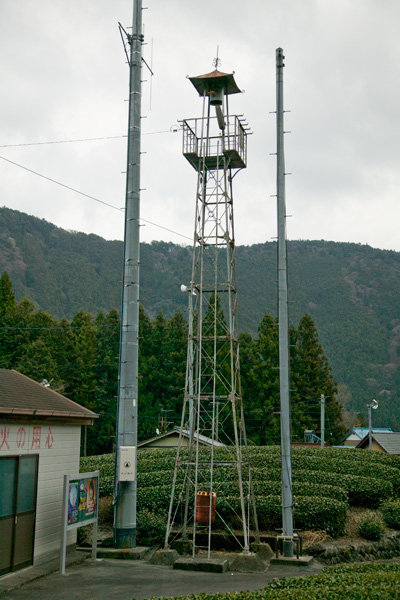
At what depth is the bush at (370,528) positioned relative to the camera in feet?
54.6

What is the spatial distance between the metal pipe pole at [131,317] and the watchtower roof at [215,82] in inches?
61.2

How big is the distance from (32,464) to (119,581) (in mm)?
2765

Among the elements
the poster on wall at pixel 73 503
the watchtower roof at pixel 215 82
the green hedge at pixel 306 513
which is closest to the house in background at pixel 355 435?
the green hedge at pixel 306 513

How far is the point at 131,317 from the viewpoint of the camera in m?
14.6

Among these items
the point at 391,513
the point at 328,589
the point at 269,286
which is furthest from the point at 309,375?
the point at 269,286

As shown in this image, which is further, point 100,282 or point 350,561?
point 100,282

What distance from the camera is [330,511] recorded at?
642 inches

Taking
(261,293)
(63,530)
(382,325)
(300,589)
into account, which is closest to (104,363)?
(63,530)

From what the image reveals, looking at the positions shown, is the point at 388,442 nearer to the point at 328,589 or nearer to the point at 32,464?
the point at 32,464

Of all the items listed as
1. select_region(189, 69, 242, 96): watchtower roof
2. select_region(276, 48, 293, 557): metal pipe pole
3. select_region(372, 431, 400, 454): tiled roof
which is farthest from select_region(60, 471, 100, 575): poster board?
select_region(372, 431, 400, 454): tiled roof

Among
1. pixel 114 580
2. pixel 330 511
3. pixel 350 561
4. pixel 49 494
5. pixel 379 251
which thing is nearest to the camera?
pixel 114 580

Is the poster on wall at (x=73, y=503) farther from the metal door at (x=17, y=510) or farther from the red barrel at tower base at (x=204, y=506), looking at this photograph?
the red barrel at tower base at (x=204, y=506)

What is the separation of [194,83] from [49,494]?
10459 millimetres

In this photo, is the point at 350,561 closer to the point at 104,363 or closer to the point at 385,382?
the point at 104,363
